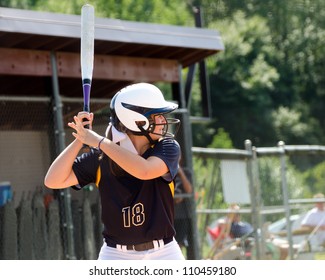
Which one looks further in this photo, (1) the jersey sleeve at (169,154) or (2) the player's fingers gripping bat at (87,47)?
(2) the player's fingers gripping bat at (87,47)

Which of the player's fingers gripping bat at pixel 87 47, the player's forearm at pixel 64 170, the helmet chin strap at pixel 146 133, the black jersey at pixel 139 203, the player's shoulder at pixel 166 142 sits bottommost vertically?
the black jersey at pixel 139 203

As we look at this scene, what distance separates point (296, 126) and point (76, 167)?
42714mm

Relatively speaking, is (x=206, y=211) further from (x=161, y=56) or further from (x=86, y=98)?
(x=86, y=98)

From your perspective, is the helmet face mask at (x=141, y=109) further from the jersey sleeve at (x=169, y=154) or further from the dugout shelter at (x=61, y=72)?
the dugout shelter at (x=61, y=72)

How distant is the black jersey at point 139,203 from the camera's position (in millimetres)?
5023

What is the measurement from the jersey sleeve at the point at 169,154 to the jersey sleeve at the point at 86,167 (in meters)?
0.40

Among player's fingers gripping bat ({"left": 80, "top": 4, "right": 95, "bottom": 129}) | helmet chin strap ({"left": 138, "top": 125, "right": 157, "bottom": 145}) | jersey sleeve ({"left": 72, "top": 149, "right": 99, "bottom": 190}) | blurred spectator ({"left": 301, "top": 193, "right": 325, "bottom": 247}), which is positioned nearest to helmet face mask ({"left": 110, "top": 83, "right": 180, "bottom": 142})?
helmet chin strap ({"left": 138, "top": 125, "right": 157, "bottom": 145})

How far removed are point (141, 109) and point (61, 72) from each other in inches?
205

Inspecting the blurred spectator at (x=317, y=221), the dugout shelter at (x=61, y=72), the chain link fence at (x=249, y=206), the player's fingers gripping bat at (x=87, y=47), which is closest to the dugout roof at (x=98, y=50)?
the dugout shelter at (x=61, y=72)

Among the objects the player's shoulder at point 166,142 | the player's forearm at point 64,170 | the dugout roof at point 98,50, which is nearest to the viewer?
the player's forearm at point 64,170

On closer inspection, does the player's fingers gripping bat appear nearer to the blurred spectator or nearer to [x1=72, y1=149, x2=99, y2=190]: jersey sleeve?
[x1=72, y1=149, x2=99, y2=190]: jersey sleeve

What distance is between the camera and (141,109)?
198 inches

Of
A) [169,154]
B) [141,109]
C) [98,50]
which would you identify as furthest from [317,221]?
[141,109]

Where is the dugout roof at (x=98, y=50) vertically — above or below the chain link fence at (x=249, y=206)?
above
